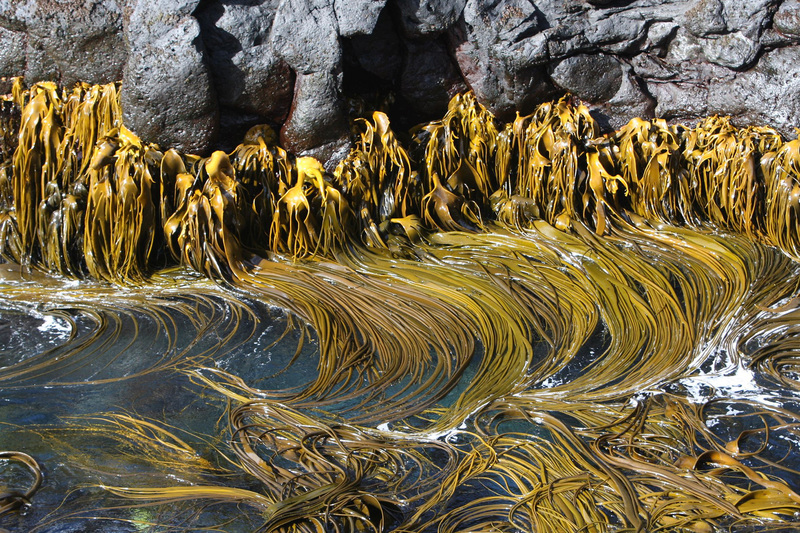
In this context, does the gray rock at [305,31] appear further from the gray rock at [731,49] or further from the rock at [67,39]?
the gray rock at [731,49]

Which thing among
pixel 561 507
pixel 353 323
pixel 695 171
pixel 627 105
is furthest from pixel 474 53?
pixel 561 507

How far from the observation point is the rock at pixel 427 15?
3463mm

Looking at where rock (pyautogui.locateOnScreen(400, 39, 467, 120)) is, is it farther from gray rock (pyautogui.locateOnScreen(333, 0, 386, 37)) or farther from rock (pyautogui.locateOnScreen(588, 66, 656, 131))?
rock (pyautogui.locateOnScreen(588, 66, 656, 131))

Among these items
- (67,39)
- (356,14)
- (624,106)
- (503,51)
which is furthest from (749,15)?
(67,39)

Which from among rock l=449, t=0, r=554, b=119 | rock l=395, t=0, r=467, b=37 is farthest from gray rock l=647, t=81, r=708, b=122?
rock l=395, t=0, r=467, b=37

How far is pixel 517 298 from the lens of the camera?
9.75 ft

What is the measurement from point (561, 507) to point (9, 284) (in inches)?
103

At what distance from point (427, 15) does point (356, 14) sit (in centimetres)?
37

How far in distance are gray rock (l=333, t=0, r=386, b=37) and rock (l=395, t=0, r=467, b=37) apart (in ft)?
0.55

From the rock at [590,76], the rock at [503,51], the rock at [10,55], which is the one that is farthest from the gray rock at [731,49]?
the rock at [10,55]

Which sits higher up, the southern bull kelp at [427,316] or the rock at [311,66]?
the rock at [311,66]

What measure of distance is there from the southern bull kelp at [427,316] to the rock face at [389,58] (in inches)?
5.2

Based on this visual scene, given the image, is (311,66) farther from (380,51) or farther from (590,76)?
(590,76)

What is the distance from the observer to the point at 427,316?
2859mm
